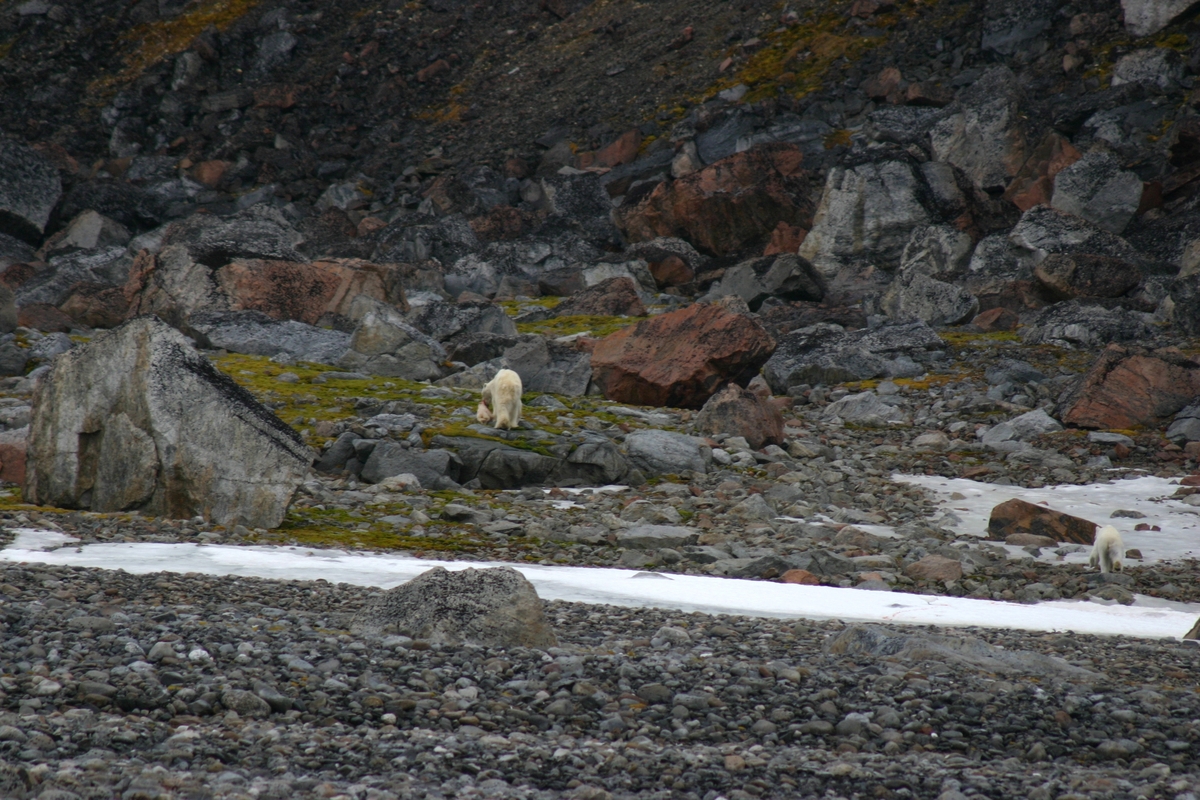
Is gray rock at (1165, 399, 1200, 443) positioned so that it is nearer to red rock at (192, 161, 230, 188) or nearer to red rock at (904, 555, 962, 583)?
red rock at (904, 555, 962, 583)

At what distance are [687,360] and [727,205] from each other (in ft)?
97.3

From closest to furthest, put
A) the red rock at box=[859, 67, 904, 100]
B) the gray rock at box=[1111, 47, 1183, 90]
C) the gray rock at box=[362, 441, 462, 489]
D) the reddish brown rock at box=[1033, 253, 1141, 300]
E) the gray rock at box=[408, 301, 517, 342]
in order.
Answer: the gray rock at box=[362, 441, 462, 489] < the gray rock at box=[408, 301, 517, 342] < the reddish brown rock at box=[1033, 253, 1141, 300] < the gray rock at box=[1111, 47, 1183, 90] < the red rock at box=[859, 67, 904, 100]

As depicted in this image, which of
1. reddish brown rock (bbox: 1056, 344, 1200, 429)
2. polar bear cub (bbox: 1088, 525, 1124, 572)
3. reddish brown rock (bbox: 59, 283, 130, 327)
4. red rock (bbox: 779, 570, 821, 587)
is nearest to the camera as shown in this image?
red rock (bbox: 779, 570, 821, 587)

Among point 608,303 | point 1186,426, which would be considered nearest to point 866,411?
point 1186,426

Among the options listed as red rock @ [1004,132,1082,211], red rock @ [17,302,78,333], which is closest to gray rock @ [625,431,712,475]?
red rock @ [17,302,78,333]

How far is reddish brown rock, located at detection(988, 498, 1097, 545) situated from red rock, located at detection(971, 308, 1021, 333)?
20483mm

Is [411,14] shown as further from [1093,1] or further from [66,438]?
[66,438]

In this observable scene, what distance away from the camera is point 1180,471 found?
1939 cm

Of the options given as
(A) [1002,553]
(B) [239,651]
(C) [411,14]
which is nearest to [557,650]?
(B) [239,651]

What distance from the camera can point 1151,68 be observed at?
58125 millimetres

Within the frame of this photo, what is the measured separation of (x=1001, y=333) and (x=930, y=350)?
539 cm

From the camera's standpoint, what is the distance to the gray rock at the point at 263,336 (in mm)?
27125

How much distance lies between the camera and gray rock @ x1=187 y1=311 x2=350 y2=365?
27.1 meters

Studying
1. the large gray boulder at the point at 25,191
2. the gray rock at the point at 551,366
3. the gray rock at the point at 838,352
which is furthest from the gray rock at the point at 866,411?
the large gray boulder at the point at 25,191
